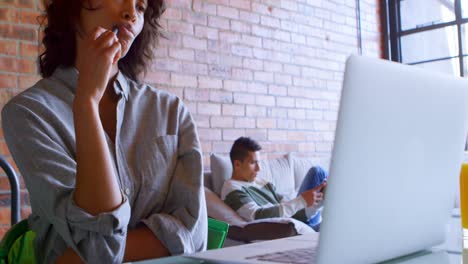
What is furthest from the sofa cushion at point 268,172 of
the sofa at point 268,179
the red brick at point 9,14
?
the red brick at point 9,14

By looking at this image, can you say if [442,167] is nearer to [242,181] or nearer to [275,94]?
[242,181]

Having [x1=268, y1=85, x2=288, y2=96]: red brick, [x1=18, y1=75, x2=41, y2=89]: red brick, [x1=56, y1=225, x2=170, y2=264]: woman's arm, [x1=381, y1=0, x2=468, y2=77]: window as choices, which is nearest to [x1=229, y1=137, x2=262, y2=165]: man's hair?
[x1=268, y1=85, x2=288, y2=96]: red brick

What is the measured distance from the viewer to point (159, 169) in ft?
4.14

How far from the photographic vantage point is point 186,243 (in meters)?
1.17

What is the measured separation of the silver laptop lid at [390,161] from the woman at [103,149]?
1.58ft

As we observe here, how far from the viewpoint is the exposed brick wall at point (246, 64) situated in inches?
109

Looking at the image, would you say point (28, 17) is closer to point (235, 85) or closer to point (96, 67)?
Answer: point (235, 85)

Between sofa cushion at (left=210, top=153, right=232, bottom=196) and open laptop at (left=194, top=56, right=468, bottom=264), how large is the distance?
2.33 metres

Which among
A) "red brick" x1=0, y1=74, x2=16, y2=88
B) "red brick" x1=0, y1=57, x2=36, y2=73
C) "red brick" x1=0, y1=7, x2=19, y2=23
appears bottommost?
"red brick" x1=0, y1=74, x2=16, y2=88

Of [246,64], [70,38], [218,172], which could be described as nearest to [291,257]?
[70,38]

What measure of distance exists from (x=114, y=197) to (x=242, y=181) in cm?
222

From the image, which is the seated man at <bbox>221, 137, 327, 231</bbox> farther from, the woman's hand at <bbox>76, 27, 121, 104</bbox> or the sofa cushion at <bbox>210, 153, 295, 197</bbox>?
the woman's hand at <bbox>76, 27, 121, 104</bbox>

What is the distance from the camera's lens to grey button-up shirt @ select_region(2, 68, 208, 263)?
3.42ft

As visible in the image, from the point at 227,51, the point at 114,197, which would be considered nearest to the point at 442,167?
the point at 114,197
